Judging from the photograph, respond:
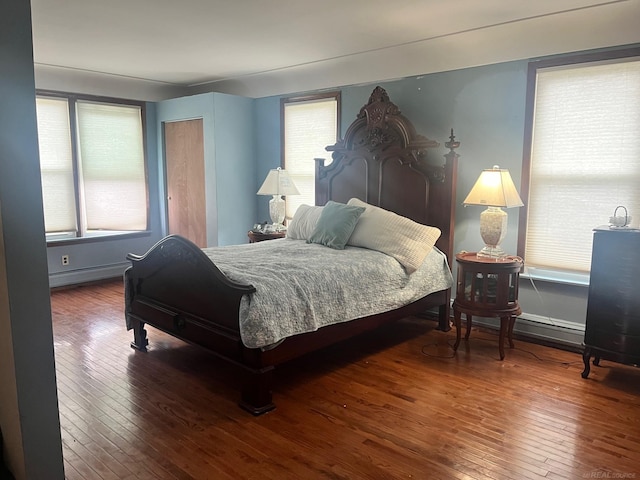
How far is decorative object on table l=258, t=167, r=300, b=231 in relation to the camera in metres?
5.11

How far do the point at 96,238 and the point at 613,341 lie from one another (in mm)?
5410

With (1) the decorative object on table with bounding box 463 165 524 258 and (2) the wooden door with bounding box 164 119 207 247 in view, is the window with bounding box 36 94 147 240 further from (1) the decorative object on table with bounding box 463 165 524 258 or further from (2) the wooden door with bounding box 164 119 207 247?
(1) the decorative object on table with bounding box 463 165 524 258

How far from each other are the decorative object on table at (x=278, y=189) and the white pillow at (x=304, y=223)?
567 millimetres

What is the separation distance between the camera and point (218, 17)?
3.49 meters

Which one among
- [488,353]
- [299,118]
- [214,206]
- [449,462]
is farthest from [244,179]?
[449,462]

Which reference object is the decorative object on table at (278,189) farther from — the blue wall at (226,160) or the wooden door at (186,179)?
the wooden door at (186,179)

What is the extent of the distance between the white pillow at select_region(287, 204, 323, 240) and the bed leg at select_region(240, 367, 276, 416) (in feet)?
6.06

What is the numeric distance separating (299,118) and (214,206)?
4.74 feet

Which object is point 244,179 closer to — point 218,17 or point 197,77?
point 197,77

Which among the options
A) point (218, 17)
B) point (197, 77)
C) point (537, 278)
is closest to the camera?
point (218, 17)

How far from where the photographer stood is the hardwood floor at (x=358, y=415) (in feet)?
7.23

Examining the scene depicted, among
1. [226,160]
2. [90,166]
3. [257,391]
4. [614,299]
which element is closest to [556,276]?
[614,299]

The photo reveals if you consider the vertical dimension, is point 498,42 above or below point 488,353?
above

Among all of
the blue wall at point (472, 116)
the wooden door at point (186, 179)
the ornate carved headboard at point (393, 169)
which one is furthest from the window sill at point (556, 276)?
the wooden door at point (186, 179)
